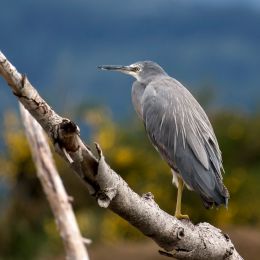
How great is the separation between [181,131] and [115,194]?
60.6 inches

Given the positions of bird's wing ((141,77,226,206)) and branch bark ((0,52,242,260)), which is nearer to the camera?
branch bark ((0,52,242,260))

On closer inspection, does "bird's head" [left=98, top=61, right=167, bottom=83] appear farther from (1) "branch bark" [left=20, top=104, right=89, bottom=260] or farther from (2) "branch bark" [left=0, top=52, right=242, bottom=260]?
(2) "branch bark" [left=0, top=52, right=242, bottom=260]

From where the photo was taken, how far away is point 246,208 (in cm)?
1309

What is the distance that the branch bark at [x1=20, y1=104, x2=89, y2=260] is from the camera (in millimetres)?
4965

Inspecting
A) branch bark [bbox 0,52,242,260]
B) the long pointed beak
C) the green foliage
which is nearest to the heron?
the long pointed beak

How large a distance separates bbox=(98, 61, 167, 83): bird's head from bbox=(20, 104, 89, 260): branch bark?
58cm

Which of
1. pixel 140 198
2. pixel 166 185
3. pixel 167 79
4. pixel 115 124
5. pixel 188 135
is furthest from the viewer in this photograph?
pixel 115 124

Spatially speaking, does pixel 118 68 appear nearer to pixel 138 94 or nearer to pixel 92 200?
pixel 138 94

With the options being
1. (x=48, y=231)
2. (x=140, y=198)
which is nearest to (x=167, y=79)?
(x=140, y=198)

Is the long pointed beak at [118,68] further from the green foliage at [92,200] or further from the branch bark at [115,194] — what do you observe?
the green foliage at [92,200]

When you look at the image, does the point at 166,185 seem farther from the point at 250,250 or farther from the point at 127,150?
the point at 250,250

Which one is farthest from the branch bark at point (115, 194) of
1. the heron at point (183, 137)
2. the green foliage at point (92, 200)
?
the green foliage at point (92, 200)

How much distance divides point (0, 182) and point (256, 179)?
4168 millimetres

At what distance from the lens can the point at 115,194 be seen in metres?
2.86
